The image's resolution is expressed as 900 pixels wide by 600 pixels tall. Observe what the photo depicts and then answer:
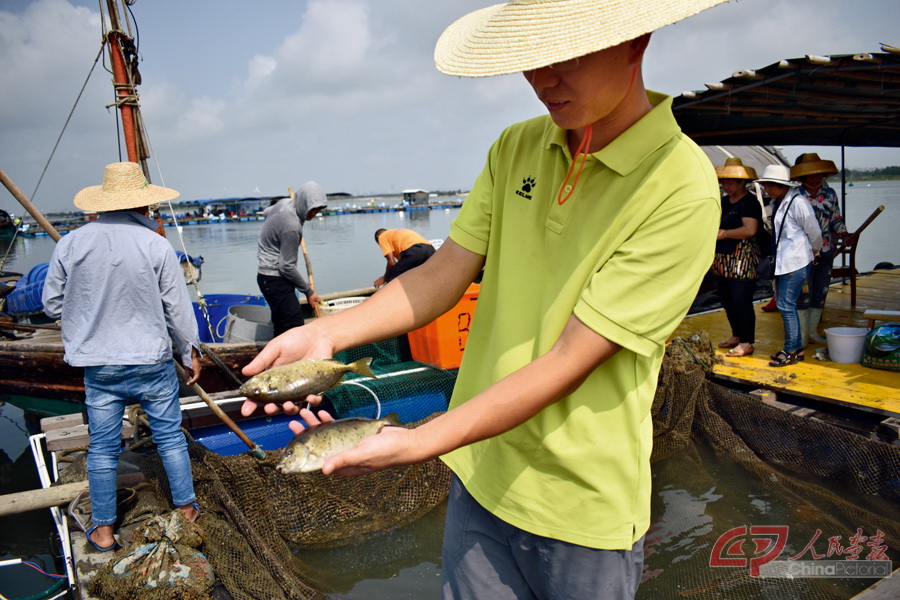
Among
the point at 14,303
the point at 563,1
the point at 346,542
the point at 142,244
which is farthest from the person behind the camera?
the point at 14,303

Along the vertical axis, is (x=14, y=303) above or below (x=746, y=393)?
above

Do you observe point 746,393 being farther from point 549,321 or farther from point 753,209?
point 549,321

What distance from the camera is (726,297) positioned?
6824mm

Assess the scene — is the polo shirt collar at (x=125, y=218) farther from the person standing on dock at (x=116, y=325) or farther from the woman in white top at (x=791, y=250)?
the woman in white top at (x=791, y=250)

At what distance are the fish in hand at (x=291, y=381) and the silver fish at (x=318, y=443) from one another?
0.15m

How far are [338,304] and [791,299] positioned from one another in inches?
223

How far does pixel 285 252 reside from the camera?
693 centimetres

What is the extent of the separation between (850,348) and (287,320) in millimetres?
6411

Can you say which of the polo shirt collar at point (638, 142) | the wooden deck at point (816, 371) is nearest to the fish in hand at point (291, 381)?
the polo shirt collar at point (638, 142)

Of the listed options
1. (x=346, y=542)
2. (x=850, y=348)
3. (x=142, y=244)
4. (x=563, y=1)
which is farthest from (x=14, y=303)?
(x=850, y=348)

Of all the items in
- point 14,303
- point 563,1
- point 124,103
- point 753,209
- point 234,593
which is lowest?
point 234,593

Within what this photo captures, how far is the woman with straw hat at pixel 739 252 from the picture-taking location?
255 inches

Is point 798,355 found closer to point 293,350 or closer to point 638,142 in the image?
point 638,142

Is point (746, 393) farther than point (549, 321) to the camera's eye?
Yes
